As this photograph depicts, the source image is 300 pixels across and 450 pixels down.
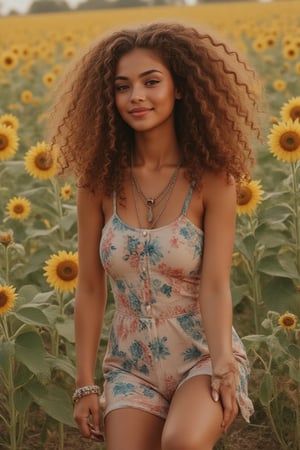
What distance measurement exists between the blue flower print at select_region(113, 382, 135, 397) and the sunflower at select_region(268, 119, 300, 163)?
4.53 ft

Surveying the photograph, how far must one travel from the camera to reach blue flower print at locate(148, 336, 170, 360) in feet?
8.96

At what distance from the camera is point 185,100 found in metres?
2.86

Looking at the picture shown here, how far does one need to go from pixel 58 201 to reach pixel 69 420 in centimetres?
128

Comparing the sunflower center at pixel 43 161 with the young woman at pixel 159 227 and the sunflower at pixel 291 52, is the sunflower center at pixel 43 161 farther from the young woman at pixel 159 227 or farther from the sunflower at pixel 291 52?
the sunflower at pixel 291 52

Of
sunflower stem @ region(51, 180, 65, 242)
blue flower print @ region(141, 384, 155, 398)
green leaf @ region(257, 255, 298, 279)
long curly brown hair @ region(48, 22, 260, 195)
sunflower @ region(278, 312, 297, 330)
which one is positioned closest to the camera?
blue flower print @ region(141, 384, 155, 398)

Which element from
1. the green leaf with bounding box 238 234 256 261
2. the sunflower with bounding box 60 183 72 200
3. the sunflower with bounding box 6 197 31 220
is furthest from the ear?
the sunflower with bounding box 6 197 31 220

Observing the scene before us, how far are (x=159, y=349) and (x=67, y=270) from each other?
824 millimetres

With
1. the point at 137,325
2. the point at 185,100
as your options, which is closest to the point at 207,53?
the point at 185,100

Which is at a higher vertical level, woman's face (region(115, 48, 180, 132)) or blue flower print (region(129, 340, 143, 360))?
woman's face (region(115, 48, 180, 132))

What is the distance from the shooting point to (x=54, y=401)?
125 inches

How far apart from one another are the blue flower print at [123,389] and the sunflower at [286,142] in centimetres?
138

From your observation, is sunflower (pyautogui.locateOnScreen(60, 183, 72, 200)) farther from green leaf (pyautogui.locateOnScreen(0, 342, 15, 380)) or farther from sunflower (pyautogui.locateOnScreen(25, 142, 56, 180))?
green leaf (pyautogui.locateOnScreen(0, 342, 15, 380))

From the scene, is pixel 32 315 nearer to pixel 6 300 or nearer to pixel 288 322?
pixel 6 300

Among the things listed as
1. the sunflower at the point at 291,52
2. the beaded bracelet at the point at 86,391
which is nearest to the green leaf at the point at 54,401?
the beaded bracelet at the point at 86,391
